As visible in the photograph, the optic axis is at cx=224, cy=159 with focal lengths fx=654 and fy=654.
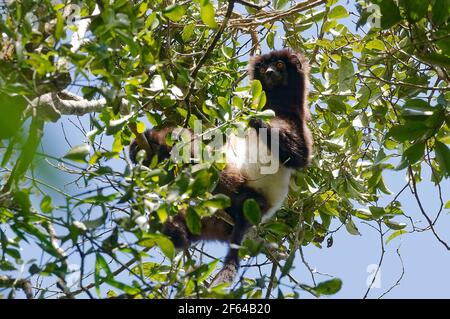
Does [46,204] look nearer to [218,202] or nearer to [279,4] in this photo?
[218,202]

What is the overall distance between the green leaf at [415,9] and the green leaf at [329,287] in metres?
1.70

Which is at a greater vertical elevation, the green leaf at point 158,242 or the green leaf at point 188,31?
the green leaf at point 188,31

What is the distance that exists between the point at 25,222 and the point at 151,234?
19.7 inches

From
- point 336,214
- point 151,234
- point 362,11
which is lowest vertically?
point 151,234

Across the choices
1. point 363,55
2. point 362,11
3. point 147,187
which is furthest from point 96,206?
point 363,55

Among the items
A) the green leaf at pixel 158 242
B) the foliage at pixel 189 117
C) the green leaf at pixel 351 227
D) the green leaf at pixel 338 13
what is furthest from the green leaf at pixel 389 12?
the green leaf at pixel 351 227

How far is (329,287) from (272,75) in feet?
11.3

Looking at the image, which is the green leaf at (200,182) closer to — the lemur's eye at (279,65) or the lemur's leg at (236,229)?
the lemur's leg at (236,229)

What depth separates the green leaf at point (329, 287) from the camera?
101 inches

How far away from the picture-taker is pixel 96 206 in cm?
302

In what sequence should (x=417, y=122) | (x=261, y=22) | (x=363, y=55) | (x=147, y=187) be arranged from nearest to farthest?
(x=147, y=187)
(x=417, y=122)
(x=363, y=55)
(x=261, y=22)

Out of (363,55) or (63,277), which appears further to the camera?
(363,55)

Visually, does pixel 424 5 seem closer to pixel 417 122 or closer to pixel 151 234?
pixel 417 122

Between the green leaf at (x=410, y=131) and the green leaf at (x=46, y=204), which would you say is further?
the green leaf at (x=410, y=131)
